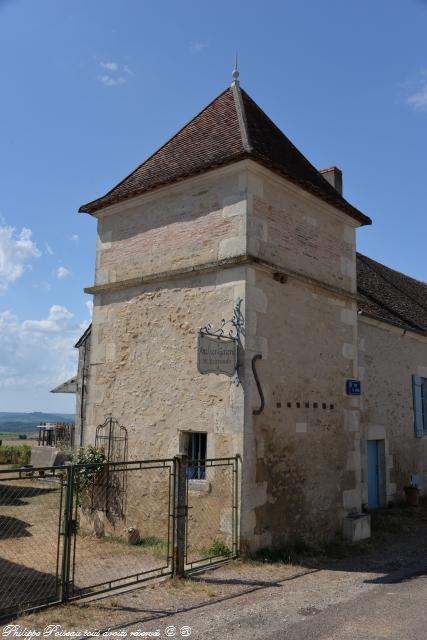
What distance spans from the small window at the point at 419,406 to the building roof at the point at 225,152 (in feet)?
17.6

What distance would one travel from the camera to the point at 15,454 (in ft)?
79.9

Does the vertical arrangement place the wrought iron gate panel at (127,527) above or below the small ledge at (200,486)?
below

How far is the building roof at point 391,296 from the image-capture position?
13.2 m

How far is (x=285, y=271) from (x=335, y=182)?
779cm

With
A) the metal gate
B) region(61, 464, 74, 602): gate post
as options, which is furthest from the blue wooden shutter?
region(61, 464, 74, 602): gate post

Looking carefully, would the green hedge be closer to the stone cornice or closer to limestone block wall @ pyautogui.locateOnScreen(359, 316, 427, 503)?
the stone cornice

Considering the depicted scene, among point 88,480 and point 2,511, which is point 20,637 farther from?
point 2,511

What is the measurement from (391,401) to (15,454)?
17.8m

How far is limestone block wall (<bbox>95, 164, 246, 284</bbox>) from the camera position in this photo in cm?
820

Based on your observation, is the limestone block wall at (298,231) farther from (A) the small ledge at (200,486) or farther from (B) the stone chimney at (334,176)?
(B) the stone chimney at (334,176)

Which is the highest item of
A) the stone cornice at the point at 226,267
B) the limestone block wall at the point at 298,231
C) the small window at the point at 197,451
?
the limestone block wall at the point at 298,231

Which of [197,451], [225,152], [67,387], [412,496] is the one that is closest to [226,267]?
[225,152]

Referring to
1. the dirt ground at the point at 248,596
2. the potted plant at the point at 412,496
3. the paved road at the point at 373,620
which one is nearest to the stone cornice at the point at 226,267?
the dirt ground at the point at 248,596

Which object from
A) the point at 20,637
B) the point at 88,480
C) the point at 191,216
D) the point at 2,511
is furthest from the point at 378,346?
the point at 20,637
